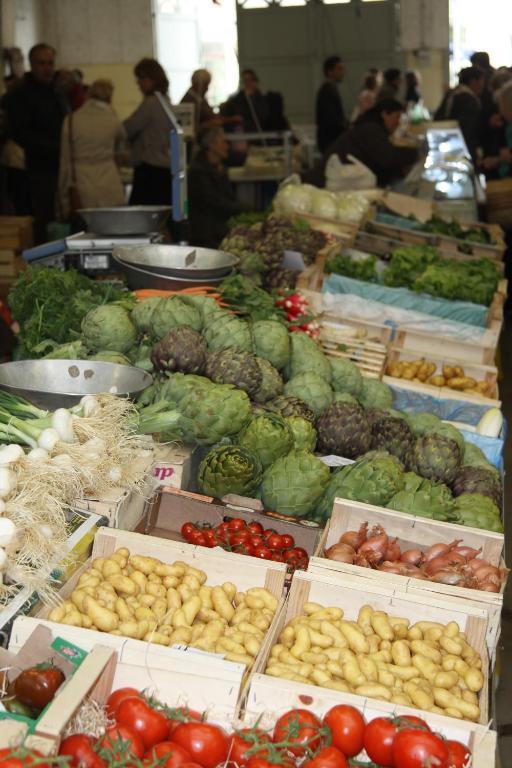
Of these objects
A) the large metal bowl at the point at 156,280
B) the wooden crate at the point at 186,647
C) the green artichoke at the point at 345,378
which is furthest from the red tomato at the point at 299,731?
the large metal bowl at the point at 156,280

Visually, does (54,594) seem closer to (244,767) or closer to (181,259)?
(244,767)

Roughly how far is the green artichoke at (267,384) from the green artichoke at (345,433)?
0.71 ft

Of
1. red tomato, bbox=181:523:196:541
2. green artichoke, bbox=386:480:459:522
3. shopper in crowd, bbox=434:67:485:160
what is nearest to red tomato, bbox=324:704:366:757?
red tomato, bbox=181:523:196:541

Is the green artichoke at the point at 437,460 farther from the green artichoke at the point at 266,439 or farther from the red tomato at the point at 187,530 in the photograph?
the red tomato at the point at 187,530

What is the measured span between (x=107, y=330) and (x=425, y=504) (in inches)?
51.8

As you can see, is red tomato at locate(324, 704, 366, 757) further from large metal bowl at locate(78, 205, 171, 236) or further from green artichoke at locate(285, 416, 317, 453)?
large metal bowl at locate(78, 205, 171, 236)

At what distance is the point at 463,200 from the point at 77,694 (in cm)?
752

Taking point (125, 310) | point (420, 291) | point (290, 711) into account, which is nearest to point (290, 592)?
point (290, 711)

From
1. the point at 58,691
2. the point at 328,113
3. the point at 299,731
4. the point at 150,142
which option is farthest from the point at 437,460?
→ the point at 328,113

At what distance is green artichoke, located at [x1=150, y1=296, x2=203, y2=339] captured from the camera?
351 cm

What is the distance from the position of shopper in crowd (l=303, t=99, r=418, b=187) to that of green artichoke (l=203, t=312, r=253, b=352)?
4.82 m

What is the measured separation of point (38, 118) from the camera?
827cm

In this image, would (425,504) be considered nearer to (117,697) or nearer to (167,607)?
(167,607)

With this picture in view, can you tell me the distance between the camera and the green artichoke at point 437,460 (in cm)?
343
